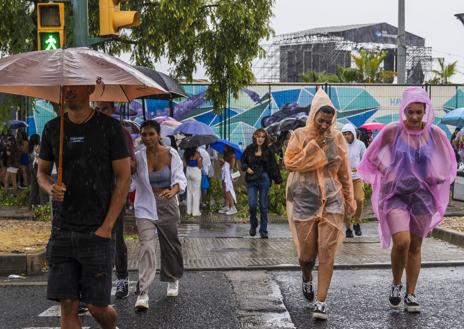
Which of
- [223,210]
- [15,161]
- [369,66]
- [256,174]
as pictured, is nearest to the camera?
[256,174]

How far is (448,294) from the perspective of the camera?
293 inches

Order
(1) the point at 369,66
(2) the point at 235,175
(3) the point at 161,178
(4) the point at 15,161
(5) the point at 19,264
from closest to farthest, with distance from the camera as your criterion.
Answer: (3) the point at 161,178
(5) the point at 19,264
(2) the point at 235,175
(4) the point at 15,161
(1) the point at 369,66

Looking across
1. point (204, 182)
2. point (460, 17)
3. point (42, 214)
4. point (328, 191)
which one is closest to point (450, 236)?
point (460, 17)

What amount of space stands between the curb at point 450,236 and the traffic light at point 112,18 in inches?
210

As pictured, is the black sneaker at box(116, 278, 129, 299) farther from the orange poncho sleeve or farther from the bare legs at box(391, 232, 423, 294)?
the bare legs at box(391, 232, 423, 294)

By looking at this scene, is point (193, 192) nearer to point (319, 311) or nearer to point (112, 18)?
point (112, 18)

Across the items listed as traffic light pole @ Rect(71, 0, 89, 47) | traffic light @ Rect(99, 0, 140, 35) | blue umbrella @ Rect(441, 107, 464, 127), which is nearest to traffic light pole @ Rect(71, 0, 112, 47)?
traffic light pole @ Rect(71, 0, 89, 47)

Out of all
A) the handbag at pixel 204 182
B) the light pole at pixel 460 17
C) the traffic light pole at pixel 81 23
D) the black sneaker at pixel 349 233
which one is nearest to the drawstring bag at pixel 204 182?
the handbag at pixel 204 182

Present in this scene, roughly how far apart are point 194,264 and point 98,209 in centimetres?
471

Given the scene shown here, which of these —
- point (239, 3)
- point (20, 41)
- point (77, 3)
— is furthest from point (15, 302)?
point (239, 3)

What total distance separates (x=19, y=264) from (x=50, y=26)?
11.0 ft

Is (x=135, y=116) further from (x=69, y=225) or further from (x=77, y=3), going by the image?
(x=69, y=225)

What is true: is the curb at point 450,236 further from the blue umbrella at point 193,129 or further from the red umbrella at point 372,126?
the red umbrella at point 372,126

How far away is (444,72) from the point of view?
57969mm
